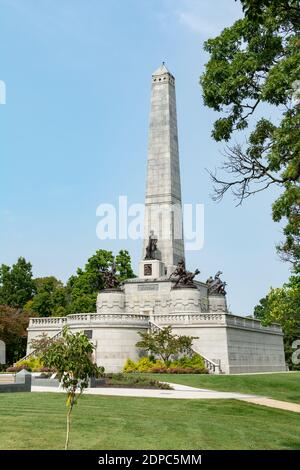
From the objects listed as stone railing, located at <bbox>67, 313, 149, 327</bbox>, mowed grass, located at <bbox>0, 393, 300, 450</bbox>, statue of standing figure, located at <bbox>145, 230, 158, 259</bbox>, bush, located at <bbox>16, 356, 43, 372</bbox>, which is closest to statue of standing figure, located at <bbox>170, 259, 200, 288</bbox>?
statue of standing figure, located at <bbox>145, 230, 158, 259</bbox>

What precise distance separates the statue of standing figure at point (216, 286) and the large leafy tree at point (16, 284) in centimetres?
3215

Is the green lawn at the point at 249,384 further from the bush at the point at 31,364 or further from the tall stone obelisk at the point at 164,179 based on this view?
the tall stone obelisk at the point at 164,179

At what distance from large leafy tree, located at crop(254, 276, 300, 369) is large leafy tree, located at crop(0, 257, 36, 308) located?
35.6 meters

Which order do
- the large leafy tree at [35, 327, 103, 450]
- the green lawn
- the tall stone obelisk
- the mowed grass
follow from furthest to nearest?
1. the tall stone obelisk
2. the green lawn
3. the mowed grass
4. the large leafy tree at [35, 327, 103, 450]

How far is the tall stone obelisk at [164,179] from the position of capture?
181 ft

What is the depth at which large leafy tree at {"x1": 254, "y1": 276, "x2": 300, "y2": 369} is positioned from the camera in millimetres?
41819

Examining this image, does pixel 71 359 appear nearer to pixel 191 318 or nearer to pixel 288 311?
pixel 191 318

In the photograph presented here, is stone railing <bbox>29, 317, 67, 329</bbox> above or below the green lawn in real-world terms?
above

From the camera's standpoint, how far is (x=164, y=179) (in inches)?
2212

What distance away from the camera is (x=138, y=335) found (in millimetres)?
42719

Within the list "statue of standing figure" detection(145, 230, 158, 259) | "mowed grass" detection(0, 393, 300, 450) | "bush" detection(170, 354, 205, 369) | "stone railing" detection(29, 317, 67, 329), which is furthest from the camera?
"statue of standing figure" detection(145, 230, 158, 259)

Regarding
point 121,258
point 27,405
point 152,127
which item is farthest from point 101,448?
point 121,258

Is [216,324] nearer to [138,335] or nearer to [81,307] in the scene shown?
[138,335]

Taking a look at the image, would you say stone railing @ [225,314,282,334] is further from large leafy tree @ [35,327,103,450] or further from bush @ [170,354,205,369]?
large leafy tree @ [35,327,103,450]
